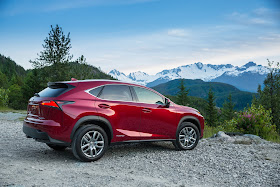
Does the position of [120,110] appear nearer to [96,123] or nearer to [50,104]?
[96,123]

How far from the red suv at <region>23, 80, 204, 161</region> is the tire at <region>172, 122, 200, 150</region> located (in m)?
0.04

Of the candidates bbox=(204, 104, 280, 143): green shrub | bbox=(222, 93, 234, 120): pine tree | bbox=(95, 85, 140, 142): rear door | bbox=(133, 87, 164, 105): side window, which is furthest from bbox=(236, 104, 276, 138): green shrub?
bbox=(222, 93, 234, 120): pine tree

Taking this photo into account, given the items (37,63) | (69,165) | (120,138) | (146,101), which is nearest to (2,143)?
(69,165)

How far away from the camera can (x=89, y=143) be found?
19.0 feet

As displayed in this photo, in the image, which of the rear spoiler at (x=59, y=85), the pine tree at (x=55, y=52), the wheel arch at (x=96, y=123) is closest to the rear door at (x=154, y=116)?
the wheel arch at (x=96, y=123)

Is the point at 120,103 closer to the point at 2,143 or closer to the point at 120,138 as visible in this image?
the point at 120,138

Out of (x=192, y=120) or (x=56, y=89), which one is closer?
(x=56, y=89)

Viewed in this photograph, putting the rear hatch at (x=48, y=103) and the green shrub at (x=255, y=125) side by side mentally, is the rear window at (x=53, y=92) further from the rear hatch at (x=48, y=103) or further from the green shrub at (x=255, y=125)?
the green shrub at (x=255, y=125)

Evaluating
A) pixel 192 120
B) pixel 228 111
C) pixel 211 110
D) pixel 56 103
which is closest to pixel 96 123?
pixel 56 103

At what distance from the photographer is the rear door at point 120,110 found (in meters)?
5.96

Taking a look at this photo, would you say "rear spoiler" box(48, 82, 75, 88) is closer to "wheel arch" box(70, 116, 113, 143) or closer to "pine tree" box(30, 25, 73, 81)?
"wheel arch" box(70, 116, 113, 143)

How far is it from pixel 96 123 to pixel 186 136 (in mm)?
2638

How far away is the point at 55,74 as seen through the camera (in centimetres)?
2755

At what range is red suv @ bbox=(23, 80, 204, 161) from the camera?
217 inches
